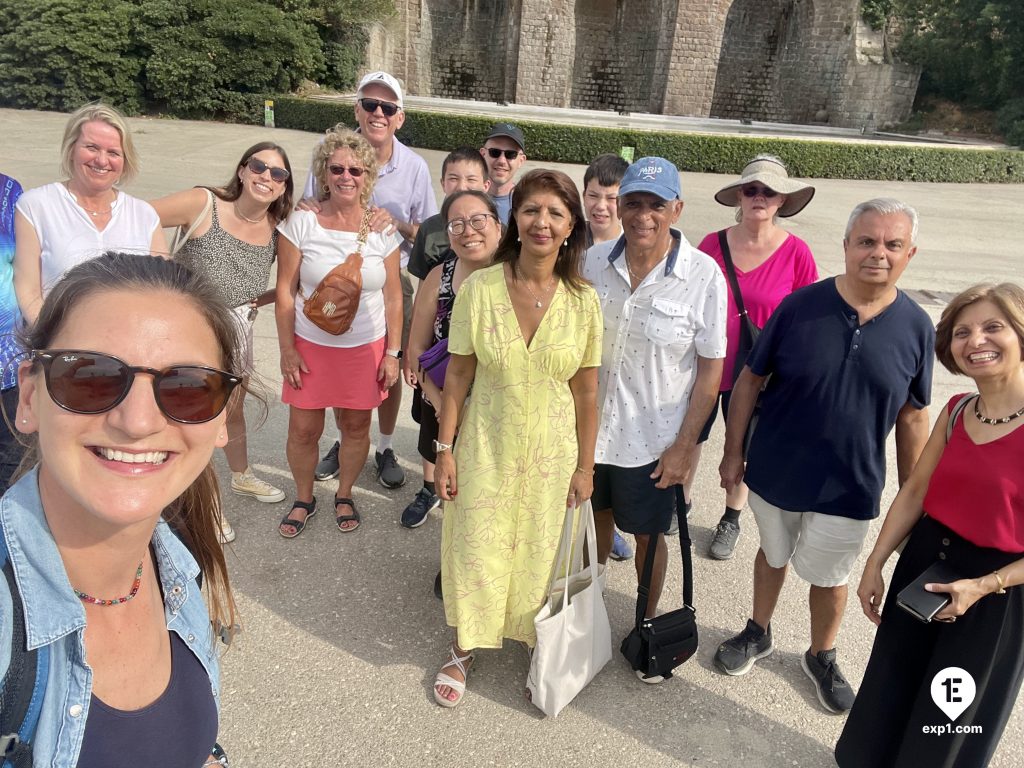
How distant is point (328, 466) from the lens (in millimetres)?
4301

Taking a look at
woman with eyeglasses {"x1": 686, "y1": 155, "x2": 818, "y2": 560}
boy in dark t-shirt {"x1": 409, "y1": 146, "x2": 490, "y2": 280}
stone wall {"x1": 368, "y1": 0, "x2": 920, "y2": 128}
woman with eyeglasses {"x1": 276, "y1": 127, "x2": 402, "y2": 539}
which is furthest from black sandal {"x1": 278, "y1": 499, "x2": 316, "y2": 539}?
stone wall {"x1": 368, "y1": 0, "x2": 920, "y2": 128}

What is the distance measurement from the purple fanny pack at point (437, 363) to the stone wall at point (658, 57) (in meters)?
27.8

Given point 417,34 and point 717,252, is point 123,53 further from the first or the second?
point 717,252

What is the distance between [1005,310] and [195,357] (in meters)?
2.15

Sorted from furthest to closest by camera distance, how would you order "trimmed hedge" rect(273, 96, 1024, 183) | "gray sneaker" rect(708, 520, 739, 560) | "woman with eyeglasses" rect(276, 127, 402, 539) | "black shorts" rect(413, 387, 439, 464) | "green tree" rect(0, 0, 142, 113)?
"green tree" rect(0, 0, 142, 113), "trimmed hedge" rect(273, 96, 1024, 183), "gray sneaker" rect(708, 520, 739, 560), "black shorts" rect(413, 387, 439, 464), "woman with eyeglasses" rect(276, 127, 402, 539)

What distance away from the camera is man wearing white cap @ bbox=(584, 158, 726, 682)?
2.54 m

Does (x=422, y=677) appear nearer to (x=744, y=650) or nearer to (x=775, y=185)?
(x=744, y=650)

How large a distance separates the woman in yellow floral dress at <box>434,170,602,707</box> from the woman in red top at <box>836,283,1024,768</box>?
1126 mm

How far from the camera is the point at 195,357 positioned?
3.96 feet

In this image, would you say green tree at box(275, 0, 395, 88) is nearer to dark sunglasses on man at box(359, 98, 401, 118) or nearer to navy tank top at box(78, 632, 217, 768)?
dark sunglasses on man at box(359, 98, 401, 118)

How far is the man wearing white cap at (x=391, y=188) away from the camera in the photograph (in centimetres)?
412

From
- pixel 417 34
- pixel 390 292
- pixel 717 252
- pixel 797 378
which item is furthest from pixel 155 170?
pixel 417 34

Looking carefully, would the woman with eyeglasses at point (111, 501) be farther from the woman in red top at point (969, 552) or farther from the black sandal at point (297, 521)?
the black sandal at point (297, 521)

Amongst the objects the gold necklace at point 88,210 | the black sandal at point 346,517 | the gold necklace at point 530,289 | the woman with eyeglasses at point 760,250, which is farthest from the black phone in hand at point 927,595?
the gold necklace at point 88,210
